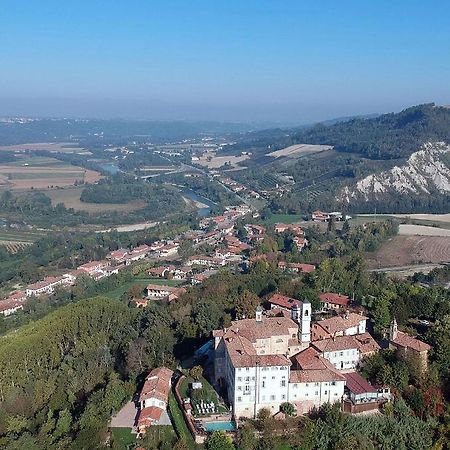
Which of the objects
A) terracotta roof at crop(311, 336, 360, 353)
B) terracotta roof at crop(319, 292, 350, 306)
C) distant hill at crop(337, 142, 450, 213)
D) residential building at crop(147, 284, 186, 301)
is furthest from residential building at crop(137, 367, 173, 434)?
distant hill at crop(337, 142, 450, 213)

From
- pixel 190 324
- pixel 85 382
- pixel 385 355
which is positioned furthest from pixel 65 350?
pixel 385 355

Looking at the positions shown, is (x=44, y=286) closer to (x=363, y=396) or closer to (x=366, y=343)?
(x=366, y=343)

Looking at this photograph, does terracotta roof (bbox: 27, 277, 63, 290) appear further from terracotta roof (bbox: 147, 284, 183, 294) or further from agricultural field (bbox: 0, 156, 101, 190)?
agricultural field (bbox: 0, 156, 101, 190)

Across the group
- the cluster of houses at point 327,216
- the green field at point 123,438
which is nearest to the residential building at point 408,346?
the green field at point 123,438

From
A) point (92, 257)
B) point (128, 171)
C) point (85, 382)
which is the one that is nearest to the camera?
point (85, 382)

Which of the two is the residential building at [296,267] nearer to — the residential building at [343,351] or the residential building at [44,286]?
the residential building at [44,286]

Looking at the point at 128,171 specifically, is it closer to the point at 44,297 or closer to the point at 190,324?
the point at 44,297

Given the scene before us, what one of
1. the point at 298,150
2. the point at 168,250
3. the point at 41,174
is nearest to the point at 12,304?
the point at 168,250
